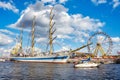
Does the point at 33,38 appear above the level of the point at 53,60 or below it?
above

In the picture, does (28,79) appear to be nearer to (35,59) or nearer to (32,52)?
(35,59)

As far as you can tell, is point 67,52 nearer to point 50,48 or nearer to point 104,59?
point 50,48

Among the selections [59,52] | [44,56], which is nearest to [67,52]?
[59,52]

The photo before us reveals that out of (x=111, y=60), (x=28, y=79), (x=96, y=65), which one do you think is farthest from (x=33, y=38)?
(x=28, y=79)

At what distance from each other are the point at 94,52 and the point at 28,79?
128m

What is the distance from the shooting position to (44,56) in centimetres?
15975

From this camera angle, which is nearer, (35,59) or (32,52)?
(35,59)

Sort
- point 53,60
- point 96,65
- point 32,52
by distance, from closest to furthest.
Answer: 1. point 96,65
2. point 53,60
3. point 32,52

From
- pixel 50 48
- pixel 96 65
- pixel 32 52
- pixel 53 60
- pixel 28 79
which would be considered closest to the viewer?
pixel 28 79

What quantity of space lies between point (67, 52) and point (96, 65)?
55504 mm

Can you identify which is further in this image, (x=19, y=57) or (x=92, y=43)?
(x=19, y=57)

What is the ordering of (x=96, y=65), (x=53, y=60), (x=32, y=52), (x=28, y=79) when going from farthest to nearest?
(x=32, y=52) → (x=53, y=60) → (x=96, y=65) → (x=28, y=79)

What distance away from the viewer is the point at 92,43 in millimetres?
162125

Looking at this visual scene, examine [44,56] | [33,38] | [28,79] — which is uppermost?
[33,38]
